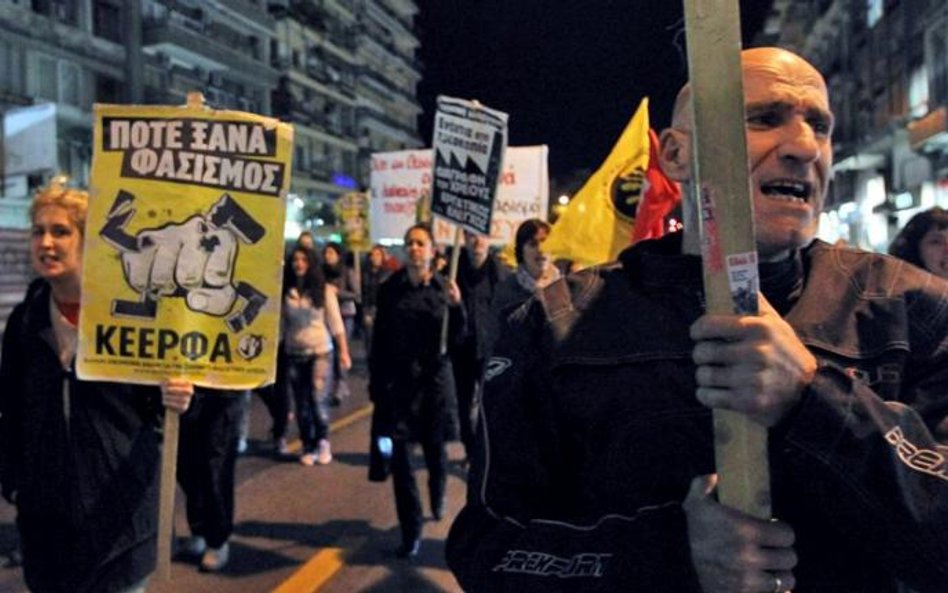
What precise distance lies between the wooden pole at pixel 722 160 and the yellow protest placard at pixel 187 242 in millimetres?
2711

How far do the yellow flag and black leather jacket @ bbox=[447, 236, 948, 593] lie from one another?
5604 millimetres

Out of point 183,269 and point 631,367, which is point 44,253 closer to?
point 183,269

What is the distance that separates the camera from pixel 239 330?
3988mm

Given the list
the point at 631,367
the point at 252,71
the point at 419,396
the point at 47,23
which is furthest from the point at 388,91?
the point at 631,367

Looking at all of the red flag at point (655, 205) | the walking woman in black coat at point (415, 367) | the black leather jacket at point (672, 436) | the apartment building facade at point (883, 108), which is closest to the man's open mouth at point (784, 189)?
the black leather jacket at point (672, 436)

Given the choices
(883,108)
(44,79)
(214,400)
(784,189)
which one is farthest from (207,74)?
(784,189)

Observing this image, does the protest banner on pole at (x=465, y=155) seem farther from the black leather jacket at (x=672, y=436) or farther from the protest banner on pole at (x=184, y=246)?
the black leather jacket at (x=672, y=436)

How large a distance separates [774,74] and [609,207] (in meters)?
5.77

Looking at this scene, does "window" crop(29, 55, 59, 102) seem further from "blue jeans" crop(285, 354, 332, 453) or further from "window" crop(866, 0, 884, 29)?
"blue jeans" crop(285, 354, 332, 453)

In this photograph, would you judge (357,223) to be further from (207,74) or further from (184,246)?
(207,74)

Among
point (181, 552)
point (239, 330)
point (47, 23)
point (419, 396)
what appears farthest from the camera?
point (47, 23)

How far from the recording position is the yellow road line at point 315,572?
17.8 feet

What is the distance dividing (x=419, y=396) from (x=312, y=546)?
1102 millimetres

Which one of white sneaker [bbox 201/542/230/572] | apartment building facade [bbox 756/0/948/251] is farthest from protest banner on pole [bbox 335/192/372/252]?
white sneaker [bbox 201/542/230/572]
